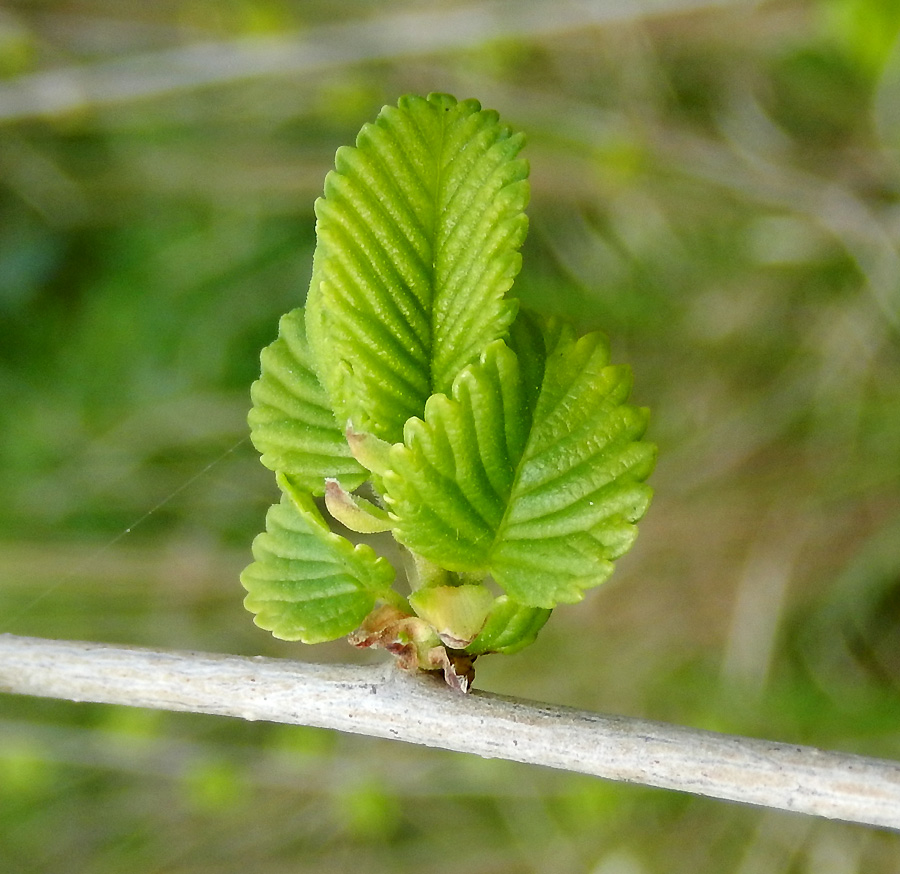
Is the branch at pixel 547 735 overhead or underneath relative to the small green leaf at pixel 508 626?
underneath

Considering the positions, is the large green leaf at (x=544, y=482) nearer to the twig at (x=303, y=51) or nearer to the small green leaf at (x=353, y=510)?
the small green leaf at (x=353, y=510)

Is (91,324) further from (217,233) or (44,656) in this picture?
(44,656)

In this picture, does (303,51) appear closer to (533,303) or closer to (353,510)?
(533,303)

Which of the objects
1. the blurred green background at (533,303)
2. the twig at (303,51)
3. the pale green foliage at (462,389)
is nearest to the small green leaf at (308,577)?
the pale green foliage at (462,389)

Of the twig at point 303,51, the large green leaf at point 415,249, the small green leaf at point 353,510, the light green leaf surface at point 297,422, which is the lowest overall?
the small green leaf at point 353,510

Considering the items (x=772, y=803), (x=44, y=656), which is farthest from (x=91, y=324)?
(x=772, y=803)

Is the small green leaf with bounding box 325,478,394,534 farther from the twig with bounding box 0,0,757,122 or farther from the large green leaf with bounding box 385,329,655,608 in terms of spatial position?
the twig with bounding box 0,0,757,122
